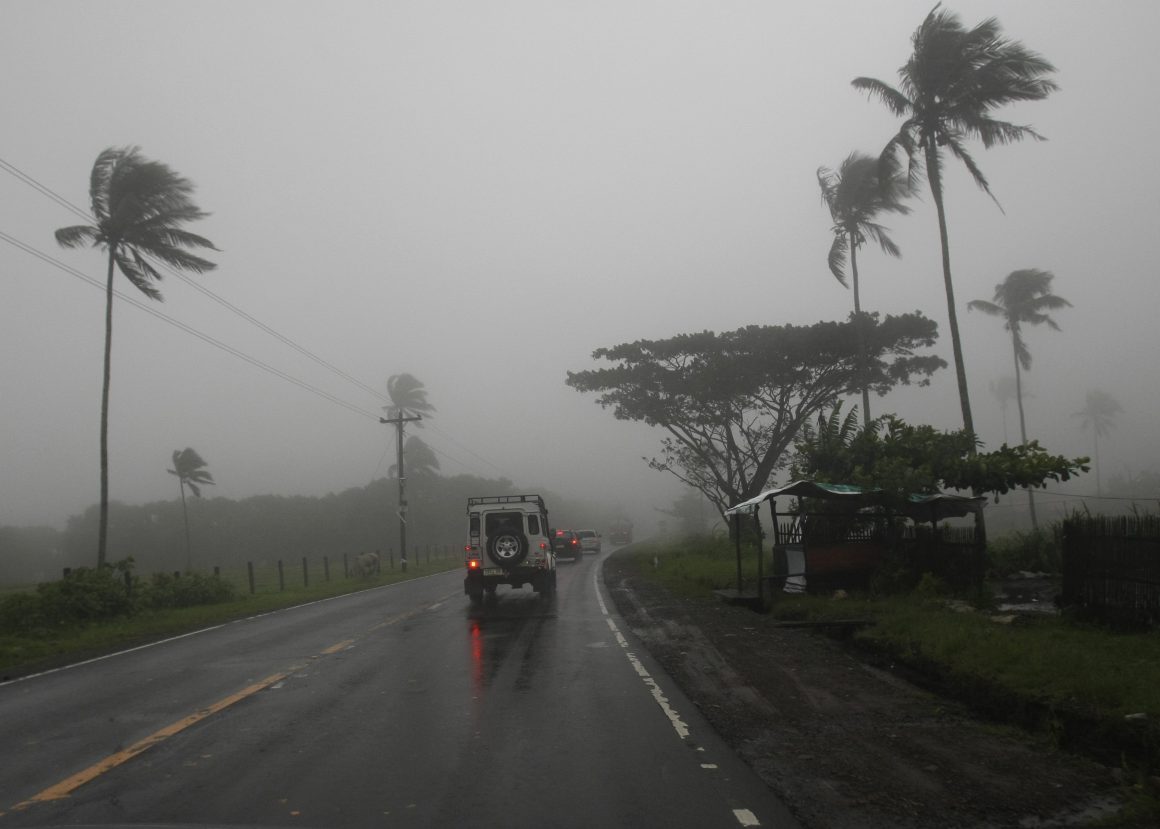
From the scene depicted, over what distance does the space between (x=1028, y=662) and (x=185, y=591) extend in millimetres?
20905

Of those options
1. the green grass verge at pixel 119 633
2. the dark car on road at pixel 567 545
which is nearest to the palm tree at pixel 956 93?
the green grass verge at pixel 119 633

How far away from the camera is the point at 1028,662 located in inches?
374

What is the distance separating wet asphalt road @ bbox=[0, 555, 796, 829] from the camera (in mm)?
5641

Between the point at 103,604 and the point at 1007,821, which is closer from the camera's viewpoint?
the point at 1007,821

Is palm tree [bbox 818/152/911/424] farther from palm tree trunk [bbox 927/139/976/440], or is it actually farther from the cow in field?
the cow in field

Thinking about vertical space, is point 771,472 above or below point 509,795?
above

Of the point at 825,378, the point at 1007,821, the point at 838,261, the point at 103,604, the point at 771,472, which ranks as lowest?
the point at 1007,821

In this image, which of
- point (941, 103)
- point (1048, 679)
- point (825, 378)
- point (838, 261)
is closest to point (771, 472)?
point (825, 378)

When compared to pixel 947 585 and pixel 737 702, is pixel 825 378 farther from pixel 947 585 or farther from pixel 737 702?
pixel 737 702

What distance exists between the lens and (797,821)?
5438 millimetres

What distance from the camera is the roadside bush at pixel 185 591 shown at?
22.8m

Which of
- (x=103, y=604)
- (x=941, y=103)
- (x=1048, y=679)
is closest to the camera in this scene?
(x=1048, y=679)

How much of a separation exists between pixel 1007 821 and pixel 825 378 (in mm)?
30514

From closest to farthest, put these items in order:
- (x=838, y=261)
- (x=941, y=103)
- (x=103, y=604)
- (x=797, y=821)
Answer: (x=797, y=821)
(x=103, y=604)
(x=941, y=103)
(x=838, y=261)
